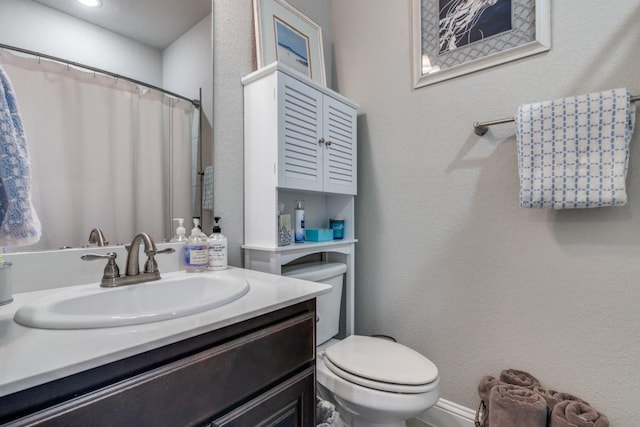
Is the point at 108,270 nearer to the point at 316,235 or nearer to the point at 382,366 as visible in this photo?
the point at 316,235

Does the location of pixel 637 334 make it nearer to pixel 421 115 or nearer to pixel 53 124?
pixel 421 115

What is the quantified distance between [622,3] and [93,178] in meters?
1.91

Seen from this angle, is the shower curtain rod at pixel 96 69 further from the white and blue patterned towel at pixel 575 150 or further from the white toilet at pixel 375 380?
the white and blue patterned towel at pixel 575 150

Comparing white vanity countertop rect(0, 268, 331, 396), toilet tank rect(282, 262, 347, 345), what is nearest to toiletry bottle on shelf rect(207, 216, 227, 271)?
toilet tank rect(282, 262, 347, 345)

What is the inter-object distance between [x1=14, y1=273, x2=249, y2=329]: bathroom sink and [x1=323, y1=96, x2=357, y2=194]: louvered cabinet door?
0.73 m

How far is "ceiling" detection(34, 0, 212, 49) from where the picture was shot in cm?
99

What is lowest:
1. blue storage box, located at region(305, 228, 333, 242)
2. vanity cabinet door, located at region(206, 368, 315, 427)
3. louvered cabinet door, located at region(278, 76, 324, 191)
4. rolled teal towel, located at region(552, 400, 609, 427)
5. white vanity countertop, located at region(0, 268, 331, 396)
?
rolled teal towel, located at region(552, 400, 609, 427)

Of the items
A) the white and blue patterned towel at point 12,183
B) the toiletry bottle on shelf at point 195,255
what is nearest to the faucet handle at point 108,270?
the toiletry bottle on shelf at point 195,255

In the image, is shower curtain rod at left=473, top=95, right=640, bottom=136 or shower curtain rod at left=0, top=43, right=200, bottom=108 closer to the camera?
shower curtain rod at left=0, top=43, right=200, bottom=108

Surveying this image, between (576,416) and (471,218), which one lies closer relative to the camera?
(576,416)

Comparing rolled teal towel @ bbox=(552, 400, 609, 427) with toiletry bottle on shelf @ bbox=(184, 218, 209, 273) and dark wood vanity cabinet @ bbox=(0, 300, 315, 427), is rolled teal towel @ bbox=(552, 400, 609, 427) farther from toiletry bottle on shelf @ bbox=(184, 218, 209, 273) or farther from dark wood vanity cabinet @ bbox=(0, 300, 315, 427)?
toiletry bottle on shelf @ bbox=(184, 218, 209, 273)

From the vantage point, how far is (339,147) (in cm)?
156

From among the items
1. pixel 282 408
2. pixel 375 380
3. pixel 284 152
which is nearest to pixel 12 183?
pixel 282 408

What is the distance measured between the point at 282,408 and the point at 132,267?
1.98ft
